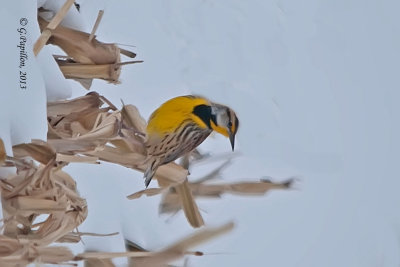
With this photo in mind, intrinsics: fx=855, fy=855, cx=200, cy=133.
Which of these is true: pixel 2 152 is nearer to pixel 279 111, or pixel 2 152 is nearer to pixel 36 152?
pixel 36 152

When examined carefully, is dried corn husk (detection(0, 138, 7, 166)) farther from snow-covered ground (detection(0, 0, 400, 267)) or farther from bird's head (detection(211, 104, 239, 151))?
bird's head (detection(211, 104, 239, 151))

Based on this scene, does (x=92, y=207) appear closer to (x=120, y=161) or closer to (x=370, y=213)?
(x=120, y=161)

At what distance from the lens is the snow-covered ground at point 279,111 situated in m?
0.47

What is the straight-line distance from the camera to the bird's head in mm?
495

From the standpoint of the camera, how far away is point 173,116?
509 mm

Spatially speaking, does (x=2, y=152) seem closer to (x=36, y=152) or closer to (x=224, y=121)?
(x=36, y=152)

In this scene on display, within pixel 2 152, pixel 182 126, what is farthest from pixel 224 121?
pixel 2 152

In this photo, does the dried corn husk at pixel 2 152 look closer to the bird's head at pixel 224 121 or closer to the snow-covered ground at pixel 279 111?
the snow-covered ground at pixel 279 111

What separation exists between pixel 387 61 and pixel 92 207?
19cm

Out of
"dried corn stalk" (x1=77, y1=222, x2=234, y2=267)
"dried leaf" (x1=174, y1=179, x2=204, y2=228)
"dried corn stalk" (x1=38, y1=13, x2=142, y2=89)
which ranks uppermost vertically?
"dried corn stalk" (x1=38, y1=13, x2=142, y2=89)

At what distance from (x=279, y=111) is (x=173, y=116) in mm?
65

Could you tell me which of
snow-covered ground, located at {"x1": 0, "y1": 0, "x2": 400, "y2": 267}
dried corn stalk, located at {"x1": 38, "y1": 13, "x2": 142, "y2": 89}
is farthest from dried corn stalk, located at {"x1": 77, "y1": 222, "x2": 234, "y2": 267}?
dried corn stalk, located at {"x1": 38, "y1": 13, "x2": 142, "y2": 89}

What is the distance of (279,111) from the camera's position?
486 millimetres

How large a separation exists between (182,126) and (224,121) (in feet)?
0.09
